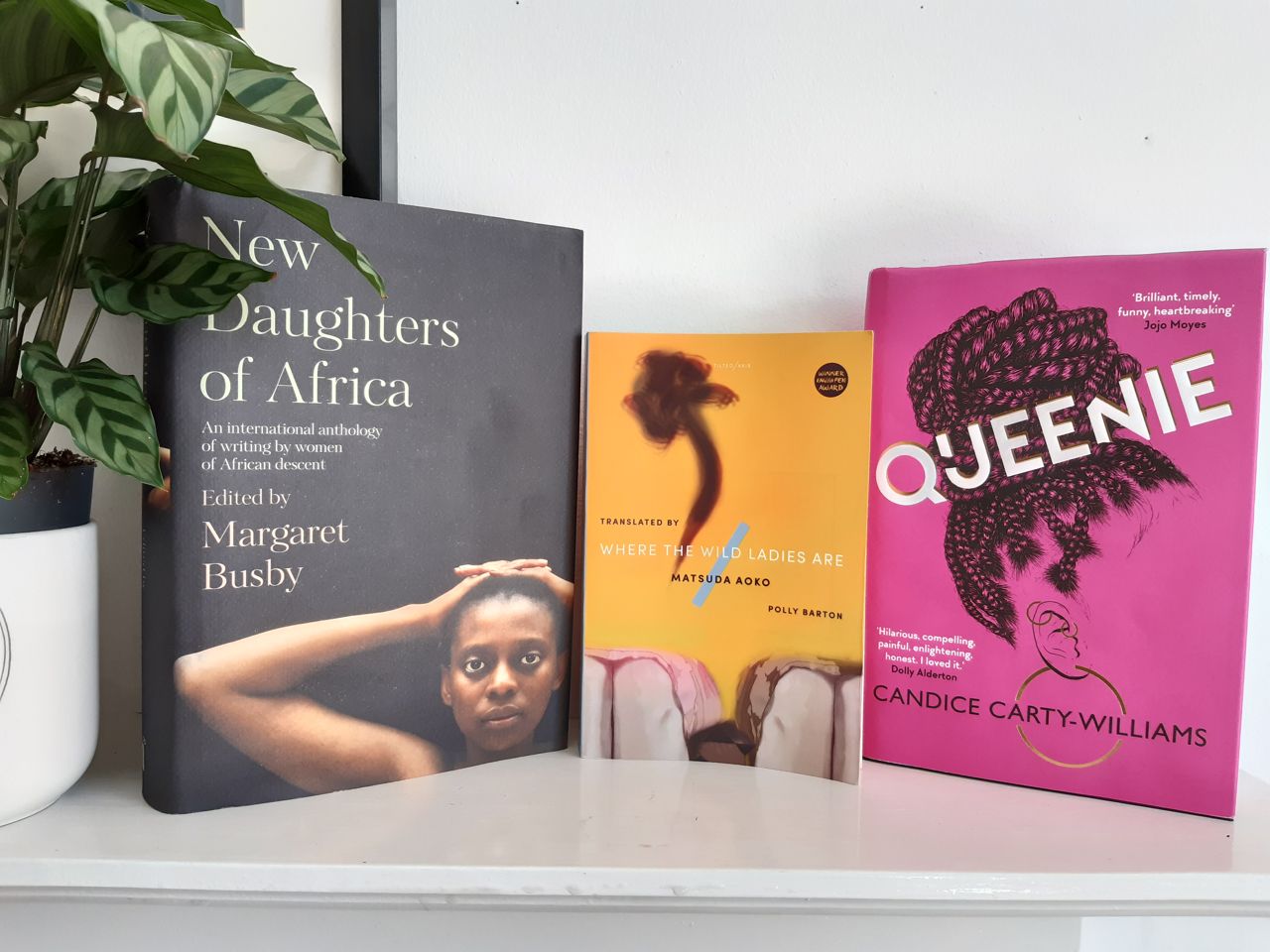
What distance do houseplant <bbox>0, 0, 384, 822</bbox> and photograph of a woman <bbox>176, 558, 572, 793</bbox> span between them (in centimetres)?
8

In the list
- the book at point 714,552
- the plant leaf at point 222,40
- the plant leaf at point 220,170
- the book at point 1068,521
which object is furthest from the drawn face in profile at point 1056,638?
the plant leaf at point 222,40

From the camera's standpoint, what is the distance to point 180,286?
0.48 m

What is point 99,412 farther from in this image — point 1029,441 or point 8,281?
point 1029,441

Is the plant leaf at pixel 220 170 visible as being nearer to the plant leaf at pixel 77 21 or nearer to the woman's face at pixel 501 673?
the plant leaf at pixel 77 21

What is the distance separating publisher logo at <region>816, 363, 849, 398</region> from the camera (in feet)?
1.89

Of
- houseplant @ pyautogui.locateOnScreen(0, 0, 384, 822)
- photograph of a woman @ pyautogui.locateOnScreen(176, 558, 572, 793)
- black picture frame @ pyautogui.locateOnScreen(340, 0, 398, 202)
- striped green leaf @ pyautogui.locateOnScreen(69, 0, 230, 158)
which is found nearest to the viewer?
striped green leaf @ pyautogui.locateOnScreen(69, 0, 230, 158)

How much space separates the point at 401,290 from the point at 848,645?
39cm

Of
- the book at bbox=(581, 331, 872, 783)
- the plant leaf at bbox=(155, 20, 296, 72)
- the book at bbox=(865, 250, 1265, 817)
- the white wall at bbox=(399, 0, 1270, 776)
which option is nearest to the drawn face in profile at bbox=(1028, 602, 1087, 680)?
the book at bbox=(865, 250, 1265, 817)

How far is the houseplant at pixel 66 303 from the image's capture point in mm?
424

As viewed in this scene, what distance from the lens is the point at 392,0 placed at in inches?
25.9

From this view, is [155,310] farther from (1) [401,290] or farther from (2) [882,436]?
(2) [882,436]

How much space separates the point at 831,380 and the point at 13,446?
1.59 feet

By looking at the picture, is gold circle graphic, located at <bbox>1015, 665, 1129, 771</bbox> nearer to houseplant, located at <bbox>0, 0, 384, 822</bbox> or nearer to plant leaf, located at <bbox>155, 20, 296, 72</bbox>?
houseplant, located at <bbox>0, 0, 384, 822</bbox>

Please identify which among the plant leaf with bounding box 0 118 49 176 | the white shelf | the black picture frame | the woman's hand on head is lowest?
the white shelf
